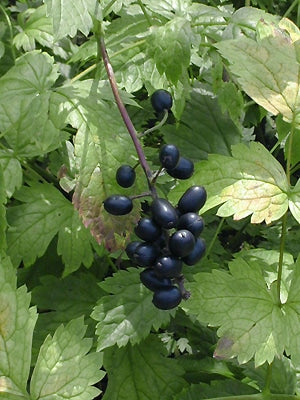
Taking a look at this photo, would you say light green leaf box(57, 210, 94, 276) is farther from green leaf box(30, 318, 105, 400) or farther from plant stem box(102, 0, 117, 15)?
plant stem box(102, 0, 117, 15)

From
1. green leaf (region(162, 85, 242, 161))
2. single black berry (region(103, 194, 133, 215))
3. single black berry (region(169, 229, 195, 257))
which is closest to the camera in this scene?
single black berry (region(169, 229, 195, 257))

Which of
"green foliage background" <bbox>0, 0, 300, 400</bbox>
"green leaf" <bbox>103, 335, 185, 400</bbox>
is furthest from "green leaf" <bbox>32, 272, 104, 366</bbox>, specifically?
"green leaf" <bbox>103, 335, 185, 400</bbox>

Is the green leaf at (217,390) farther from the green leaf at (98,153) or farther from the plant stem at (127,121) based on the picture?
the plant stem at (127,121)

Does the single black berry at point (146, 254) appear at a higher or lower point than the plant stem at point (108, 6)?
lower

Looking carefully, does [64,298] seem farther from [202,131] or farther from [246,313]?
[202,131]

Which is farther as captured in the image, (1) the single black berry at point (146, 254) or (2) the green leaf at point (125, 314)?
(2) the green leaf at point (125, 314)

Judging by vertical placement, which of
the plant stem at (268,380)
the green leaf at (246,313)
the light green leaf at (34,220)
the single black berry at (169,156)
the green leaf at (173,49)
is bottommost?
the plant stem at (268,380)

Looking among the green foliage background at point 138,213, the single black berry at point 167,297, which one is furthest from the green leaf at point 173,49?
the single black berry at point 167,297

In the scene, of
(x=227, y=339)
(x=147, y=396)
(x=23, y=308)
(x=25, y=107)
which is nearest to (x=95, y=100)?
(x=25, y=107)

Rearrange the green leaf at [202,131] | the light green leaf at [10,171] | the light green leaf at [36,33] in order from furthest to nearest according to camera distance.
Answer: the light green leaf at [36,33] → the green leaf at [202,131] → the light green leaf at [10,171]
